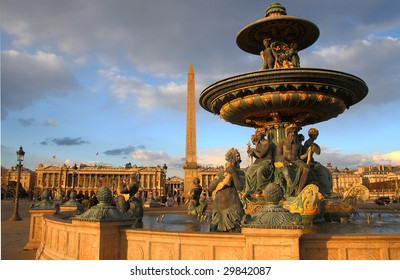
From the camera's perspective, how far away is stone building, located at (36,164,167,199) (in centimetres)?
13712

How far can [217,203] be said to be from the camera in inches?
247

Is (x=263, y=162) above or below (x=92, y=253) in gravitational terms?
above

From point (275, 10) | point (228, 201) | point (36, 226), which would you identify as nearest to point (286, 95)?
point (275, 10)

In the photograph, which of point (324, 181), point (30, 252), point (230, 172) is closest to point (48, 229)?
point (30, 252)

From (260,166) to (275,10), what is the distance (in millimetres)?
4998

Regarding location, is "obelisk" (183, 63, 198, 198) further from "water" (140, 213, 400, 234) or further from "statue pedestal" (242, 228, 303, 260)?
"statue pedestal" (242, 228, 303, 260)

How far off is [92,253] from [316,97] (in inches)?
284

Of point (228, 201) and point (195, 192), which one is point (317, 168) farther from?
point (228, 201)

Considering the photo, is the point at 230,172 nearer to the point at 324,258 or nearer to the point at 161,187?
the point at 324,258

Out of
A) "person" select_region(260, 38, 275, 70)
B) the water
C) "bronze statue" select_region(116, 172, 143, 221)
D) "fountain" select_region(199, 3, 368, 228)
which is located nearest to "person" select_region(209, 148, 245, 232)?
the water

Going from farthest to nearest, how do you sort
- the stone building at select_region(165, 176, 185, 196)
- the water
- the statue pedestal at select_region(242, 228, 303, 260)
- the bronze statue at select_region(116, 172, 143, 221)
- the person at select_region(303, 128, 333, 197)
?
the stone building at select_region(165, 176, 185, 196) < the person at select_region(303, 128, 333, 197) < the bronze statue at select_region(116, 172, 143, 221) < the water < the statue pedestal at select_region(242, 228, 303, 260)

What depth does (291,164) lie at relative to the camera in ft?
32.4

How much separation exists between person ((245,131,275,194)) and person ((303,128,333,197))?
1.02 m

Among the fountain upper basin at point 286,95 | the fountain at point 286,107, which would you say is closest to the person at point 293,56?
the fountain at point 286,107
